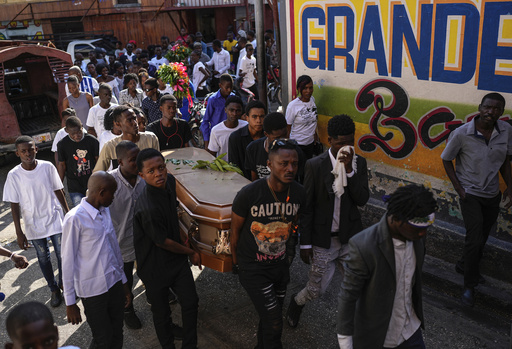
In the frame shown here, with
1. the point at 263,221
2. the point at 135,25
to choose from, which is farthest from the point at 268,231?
the point at 135,25

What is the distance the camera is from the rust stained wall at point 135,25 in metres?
24.8

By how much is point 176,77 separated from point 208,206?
4.58 m

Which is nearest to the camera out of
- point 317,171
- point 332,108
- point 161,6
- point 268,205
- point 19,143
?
point 268,205

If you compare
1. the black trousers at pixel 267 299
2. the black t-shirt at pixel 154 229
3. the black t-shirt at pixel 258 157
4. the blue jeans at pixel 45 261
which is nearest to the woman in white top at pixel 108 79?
the blue jeans at pixel 45 261

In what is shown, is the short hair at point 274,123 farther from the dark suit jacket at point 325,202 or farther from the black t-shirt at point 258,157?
the dark suit jacket at point 325,202

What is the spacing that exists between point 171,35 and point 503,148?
74.7 ft

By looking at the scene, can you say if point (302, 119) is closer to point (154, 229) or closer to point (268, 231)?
point (268, 231)

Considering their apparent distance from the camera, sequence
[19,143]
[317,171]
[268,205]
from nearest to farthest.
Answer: [268,205] → [317,171] → [19,143]

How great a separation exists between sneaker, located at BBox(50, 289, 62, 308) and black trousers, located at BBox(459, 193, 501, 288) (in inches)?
167

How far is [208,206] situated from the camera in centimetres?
442

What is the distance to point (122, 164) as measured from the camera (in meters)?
4.54

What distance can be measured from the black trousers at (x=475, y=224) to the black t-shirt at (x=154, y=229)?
2853 mm

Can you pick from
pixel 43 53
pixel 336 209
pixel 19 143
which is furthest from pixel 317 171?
pixel 43 53

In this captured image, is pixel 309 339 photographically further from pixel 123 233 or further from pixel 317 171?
pixel 123 233
